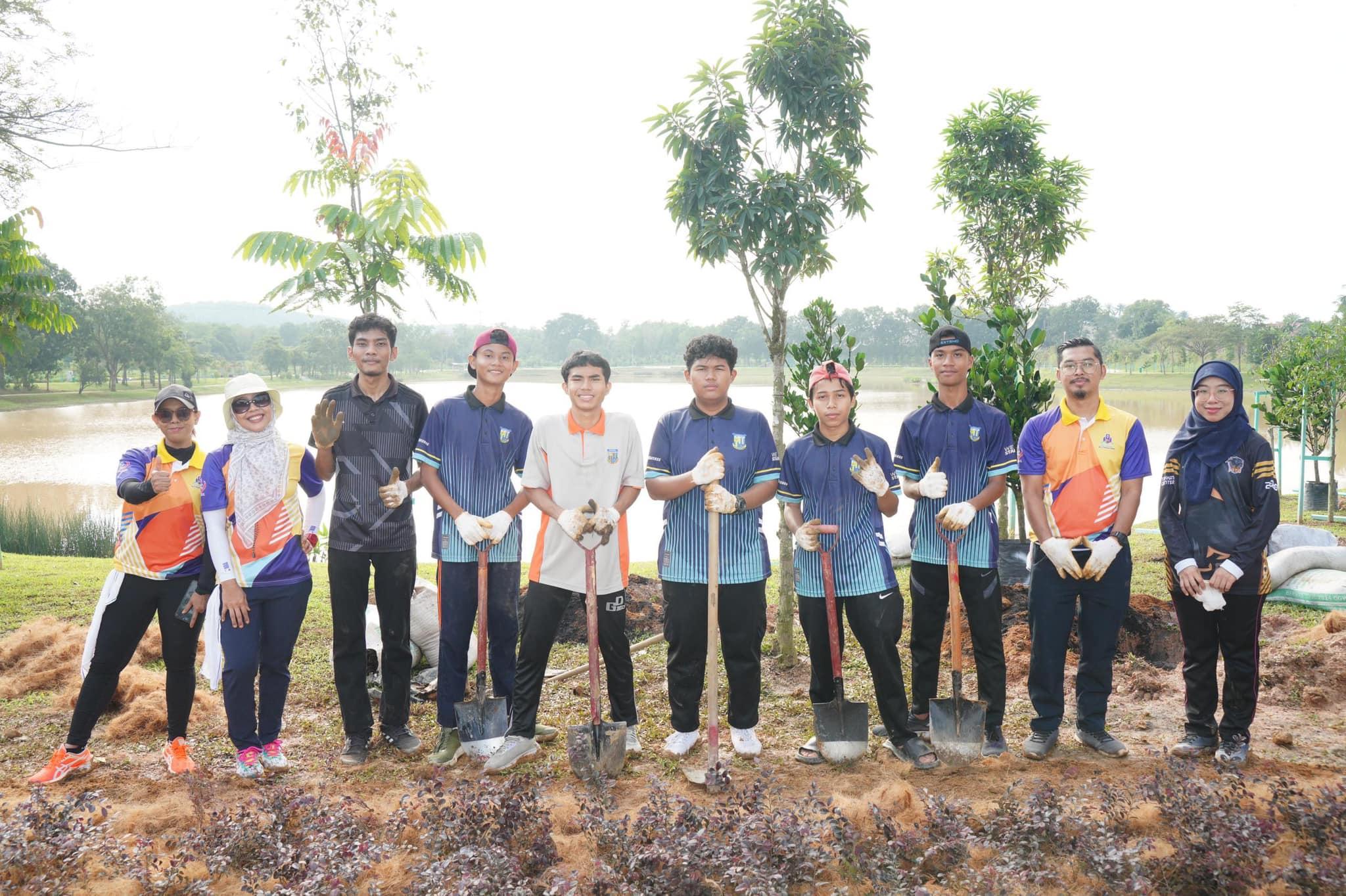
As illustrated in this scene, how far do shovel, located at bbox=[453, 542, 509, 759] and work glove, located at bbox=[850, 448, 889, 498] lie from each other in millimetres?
1782

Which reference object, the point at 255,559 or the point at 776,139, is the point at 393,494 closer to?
the point at 255,559

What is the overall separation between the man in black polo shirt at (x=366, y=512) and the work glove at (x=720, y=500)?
1.47 metres

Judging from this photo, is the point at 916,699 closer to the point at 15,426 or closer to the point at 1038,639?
the point at 1038,639

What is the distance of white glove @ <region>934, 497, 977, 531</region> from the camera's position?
3.75 metres

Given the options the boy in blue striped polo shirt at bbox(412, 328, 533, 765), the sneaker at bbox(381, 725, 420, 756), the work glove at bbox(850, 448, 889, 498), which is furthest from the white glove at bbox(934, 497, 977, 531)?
the sneaker at bbox(381, 725, 420, 756)

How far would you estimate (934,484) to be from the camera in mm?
3854

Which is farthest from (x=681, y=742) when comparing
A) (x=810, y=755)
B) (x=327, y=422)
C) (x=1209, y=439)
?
(x=1209, y=439)

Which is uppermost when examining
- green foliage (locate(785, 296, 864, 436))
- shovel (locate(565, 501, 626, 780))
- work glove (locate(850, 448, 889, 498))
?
green foliage (locate(785, 296, 864, 436))

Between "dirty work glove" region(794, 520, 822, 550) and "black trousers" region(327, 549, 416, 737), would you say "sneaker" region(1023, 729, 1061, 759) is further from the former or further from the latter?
"black trousers" region(327, 549, 416, 737)

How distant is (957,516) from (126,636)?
3920 mm

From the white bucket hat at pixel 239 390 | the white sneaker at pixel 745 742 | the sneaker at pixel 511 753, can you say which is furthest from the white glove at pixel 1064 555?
the white bucket hat at pixel 239 390

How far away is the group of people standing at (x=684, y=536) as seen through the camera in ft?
12.7

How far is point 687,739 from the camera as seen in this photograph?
13.3 ft

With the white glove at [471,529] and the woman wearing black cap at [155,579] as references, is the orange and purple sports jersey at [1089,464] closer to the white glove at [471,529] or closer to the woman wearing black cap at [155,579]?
the white glove at [471,529]
